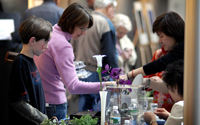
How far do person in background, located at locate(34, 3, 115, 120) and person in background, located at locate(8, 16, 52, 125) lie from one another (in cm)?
15

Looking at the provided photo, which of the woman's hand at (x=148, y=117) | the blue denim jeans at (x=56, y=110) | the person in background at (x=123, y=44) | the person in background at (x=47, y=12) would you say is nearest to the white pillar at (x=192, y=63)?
the woman's hand at (x=148, y=117)

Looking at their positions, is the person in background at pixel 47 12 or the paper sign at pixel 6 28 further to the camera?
the paper sign at pixel 6 28

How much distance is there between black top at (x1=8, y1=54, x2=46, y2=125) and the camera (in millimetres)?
1513

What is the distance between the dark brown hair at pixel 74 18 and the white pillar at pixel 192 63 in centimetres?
95

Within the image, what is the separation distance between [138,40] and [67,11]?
4.40 metres

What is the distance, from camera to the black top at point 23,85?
1.51 m

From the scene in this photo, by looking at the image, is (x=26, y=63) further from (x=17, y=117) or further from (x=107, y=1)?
(x=107, y=1)

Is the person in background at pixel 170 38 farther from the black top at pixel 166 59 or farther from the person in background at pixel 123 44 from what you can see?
the person in background at pixel 123 44

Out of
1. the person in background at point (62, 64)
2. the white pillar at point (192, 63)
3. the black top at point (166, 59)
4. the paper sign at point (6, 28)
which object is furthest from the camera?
the paper sign at point (6, 28)

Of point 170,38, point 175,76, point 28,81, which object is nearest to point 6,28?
point 28,81

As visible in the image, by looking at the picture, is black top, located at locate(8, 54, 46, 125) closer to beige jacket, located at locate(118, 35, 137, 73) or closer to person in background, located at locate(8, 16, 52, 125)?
person in background, located at locate(8, 16, 52, 125)

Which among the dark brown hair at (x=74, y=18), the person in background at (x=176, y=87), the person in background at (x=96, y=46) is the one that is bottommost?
the person in background at (x=176, y=87)

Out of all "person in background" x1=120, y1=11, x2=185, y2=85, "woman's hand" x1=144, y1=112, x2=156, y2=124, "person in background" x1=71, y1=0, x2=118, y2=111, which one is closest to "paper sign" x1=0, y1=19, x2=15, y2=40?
"person in background" x1=71, y1=0, x2=118, y2=111

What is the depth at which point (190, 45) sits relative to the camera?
1.03 metres
